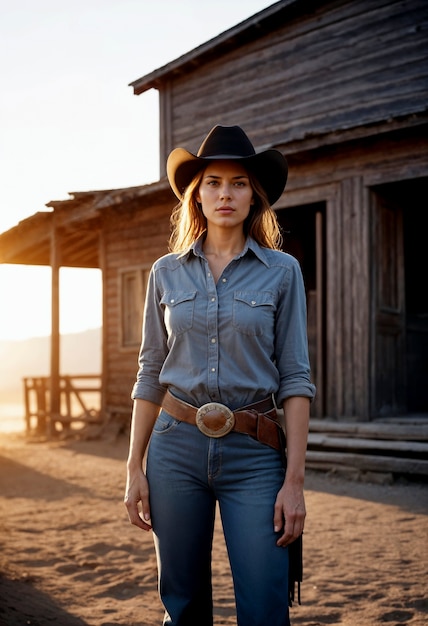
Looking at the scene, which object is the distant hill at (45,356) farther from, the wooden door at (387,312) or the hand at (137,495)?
the hand at (137,495)

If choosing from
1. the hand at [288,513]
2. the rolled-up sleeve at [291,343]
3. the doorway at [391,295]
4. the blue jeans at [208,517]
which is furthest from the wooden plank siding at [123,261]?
the hand at [288,513]

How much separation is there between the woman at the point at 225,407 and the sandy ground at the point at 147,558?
1.74m

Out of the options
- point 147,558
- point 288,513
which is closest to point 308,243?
point 147,558

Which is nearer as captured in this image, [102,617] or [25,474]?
[102,617]

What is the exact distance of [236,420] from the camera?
2102mm

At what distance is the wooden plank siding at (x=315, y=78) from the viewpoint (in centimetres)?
985

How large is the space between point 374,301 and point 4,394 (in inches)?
1567

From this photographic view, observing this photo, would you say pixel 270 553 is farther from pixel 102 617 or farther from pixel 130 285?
pixel 130 285

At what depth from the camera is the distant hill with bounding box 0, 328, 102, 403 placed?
8300cm

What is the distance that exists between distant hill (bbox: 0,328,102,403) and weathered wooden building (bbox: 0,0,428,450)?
61679 millimetres

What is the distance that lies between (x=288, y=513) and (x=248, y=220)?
101 centimetres

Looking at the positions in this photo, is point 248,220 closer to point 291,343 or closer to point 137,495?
point 291,343

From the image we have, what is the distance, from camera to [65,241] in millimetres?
14148

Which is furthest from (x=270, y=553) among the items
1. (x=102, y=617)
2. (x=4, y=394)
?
(x=4, y=394)
